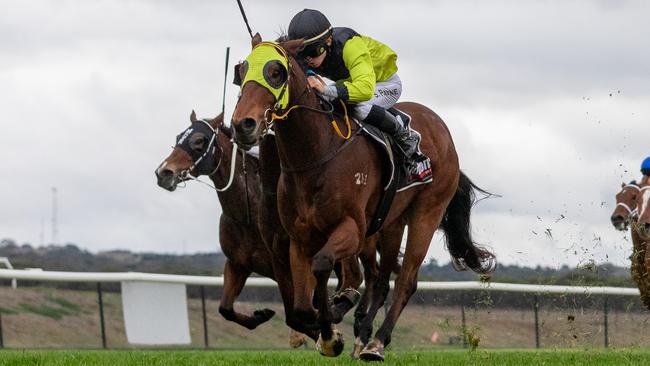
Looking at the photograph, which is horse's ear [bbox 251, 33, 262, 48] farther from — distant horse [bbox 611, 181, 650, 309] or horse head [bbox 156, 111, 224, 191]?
distant horse [bbox 611, 181, 650, 309]

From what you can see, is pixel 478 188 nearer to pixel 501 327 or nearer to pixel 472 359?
pixel 472 359

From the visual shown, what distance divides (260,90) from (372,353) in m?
1.74

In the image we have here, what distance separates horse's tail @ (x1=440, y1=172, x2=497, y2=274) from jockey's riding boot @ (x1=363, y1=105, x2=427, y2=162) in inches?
63.5

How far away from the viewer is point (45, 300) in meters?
16.6

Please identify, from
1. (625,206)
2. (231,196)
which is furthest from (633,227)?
(231,196)

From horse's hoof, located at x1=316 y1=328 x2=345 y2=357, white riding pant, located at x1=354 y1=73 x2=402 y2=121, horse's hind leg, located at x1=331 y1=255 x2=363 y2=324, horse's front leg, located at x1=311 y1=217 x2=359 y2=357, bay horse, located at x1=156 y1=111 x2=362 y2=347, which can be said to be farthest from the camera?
bay horse, located at x1=156 y1=111 x2=362 y2=347

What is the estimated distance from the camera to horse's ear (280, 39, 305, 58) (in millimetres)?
6934

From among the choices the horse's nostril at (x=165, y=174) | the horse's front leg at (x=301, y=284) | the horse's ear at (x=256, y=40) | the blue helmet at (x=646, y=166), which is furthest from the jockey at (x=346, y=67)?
the blue helmet at (x=646, y=166)

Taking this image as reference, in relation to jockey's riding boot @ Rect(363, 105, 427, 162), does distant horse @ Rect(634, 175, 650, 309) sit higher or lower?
lower

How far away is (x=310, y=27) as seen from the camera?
734 cm

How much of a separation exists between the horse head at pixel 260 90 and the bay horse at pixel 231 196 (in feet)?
6.42

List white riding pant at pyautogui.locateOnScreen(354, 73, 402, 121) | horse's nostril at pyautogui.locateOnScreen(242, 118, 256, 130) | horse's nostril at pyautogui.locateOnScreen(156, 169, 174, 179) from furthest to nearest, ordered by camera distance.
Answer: horse's nostril at pyautogui.locateOnScreen(156, 169, 174, 179) → white riding pant at pyautogui.locateOnScreen(354, 73, 402, 121) → horse's nostril at pyautogui.locateOnScreen(242, 118, 256, 130)

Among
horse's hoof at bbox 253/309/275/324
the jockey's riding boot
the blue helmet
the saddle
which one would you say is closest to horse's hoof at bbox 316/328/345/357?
the saddle

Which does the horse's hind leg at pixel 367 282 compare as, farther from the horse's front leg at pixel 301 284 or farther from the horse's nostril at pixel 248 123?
the horse's nostril at pixel 248 123
